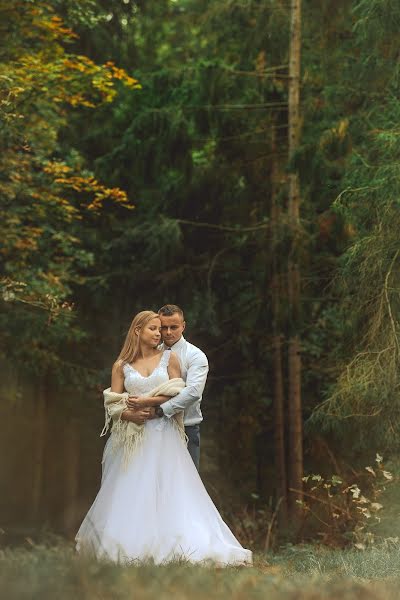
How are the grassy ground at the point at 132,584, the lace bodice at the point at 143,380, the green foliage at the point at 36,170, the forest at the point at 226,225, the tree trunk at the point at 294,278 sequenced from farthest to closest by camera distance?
1. the tree trunk at the point at 294,278
2. the green foliage at the point at 36,170
3. the forest at the point at 226,225
4. the lace bodice at the point at 143,380
5. the grassy ground at the point at 132,584

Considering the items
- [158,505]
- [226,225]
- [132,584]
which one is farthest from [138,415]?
[226,225]

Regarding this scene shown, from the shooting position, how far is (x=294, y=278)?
18391 mm

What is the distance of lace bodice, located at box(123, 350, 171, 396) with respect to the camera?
27.6 ft

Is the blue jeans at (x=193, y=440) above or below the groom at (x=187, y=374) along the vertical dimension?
below

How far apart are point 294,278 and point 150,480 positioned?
1043 centimetres

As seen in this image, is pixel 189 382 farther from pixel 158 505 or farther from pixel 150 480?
pixel 158 505

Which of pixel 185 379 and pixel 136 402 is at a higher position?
pixel 185 379

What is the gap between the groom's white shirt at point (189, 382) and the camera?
27.3ft

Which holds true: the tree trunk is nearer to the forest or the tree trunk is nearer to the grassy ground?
the forest

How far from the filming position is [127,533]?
805 centimetres

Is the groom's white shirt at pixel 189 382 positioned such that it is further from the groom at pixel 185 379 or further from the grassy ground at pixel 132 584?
the grassy ground at pixel 132 584

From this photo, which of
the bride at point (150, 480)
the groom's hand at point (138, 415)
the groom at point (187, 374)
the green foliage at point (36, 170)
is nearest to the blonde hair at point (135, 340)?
the bride at point (150, 480)

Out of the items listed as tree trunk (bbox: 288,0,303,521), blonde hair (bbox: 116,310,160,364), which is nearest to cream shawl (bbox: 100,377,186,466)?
blonde hair (bbox: 116,310,160,364)

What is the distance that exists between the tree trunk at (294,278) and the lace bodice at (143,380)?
9.39m
